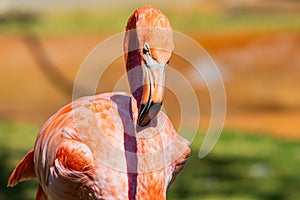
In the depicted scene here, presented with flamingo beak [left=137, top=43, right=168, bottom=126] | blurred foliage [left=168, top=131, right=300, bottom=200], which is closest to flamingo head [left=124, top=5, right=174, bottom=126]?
flamingo beak [left=137, top=43, right=168, bottom=126]

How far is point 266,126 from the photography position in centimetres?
945

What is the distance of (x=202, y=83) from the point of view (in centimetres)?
1056

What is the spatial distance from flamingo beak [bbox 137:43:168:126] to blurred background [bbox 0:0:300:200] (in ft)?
12.6

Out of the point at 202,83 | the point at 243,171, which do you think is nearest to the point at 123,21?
the point at 202,83

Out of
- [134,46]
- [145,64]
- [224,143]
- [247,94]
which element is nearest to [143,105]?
[145,64]

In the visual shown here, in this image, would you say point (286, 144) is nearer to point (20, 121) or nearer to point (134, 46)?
point (20, 121)

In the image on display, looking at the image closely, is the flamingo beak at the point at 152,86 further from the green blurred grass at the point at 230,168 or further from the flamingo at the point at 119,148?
the green blurred grass at the point at 230,168

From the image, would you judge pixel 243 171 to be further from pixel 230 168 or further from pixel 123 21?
pixel 123 21

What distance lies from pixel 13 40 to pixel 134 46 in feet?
37.0

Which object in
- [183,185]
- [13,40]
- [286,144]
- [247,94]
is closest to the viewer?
[183,185]

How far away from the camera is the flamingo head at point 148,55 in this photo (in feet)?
9.02

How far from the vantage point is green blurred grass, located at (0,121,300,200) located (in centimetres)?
680

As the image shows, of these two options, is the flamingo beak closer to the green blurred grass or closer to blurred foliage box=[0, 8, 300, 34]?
the green blurred grass

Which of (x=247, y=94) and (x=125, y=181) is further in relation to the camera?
(x=247, y=94)
